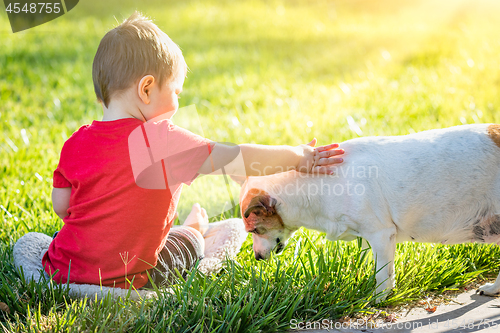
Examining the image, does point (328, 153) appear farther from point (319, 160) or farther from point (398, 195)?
point (398, 195)

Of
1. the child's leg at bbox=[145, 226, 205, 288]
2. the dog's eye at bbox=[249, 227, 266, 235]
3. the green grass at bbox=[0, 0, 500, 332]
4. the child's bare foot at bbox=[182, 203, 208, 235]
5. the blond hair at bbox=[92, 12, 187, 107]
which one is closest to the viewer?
the blond hair at bbox=[92, 12, 187, 107]

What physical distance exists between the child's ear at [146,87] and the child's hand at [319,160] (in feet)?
2.88

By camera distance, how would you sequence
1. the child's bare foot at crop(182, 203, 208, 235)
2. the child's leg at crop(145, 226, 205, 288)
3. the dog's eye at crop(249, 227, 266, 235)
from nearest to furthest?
1. the child's leg at crop(145, 226, 205, 288)
2. the dog's eye at crop(249, 227, 266, 235)
3. the child's bare foot at crop(182, 203, 208, 235)

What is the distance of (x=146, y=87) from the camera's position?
2303mm

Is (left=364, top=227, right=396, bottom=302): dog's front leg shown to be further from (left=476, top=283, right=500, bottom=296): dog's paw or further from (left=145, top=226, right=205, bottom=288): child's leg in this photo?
(left=145, top=226, right=205, bottom=288): child's leg

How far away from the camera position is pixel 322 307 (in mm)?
2469

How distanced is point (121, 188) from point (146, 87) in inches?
20.4

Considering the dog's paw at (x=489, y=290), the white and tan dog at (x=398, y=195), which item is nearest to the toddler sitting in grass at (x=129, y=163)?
the white and tan dog at (x=398, y=195)

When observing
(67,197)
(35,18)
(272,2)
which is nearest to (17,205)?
(67,197)

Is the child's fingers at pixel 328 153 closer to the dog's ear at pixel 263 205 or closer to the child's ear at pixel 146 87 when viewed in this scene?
the dog's ear at pixel 263 205

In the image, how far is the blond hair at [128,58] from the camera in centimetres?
226

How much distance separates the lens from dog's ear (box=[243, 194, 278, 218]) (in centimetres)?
259

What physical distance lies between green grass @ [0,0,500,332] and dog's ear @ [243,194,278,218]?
0.30 m

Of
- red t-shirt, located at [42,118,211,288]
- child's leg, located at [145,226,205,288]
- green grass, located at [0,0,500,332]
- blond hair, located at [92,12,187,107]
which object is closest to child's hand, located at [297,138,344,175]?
green grass, located at [0,0,500,332]
